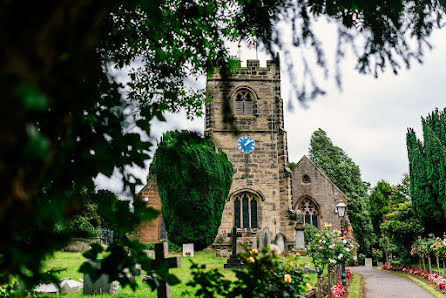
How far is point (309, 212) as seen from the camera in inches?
981

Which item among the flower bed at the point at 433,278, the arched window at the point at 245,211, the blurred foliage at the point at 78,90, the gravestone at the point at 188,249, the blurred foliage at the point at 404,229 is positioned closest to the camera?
the blurred foliage at the point at 78,90

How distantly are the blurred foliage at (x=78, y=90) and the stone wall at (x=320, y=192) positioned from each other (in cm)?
2299

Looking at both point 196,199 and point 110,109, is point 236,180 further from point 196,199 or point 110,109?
point 110,109

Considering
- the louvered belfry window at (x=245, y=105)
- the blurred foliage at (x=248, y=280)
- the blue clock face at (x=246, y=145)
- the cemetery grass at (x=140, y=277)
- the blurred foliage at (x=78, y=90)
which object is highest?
the louvered belfry window at (x=245, y=105)

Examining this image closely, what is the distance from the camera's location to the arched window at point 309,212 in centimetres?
2478

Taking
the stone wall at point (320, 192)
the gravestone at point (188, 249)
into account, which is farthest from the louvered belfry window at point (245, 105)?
the gravestone at point (188, 249)

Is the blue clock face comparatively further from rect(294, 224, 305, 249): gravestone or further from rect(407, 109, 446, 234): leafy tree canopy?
rect(407, 109, 446, 234): leafy tree canopy

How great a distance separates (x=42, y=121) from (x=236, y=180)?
713 inches

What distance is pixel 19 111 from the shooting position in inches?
26.7

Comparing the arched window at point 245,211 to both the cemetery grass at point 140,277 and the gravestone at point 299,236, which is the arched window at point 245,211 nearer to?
the gravestone at point 299,236

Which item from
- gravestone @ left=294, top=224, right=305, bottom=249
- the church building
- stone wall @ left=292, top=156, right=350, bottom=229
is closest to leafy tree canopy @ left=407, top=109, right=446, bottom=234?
gravestone @ left=294, top=224, right=305, bottom=249

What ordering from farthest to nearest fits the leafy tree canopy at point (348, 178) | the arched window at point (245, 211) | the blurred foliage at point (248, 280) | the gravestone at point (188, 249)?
the leafy tree canopy at point (348, 178), the arched window at point (245, 211), the gravestone at point (188, 249), the blurred foliage at point (248, 280)

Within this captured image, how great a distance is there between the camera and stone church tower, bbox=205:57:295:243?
18891 millimetres

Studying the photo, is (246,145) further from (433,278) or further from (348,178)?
(348,178)
